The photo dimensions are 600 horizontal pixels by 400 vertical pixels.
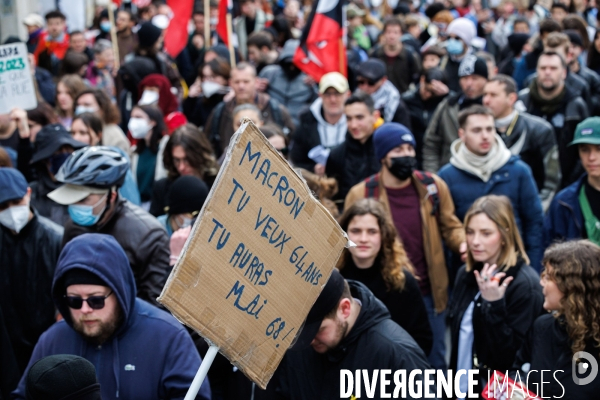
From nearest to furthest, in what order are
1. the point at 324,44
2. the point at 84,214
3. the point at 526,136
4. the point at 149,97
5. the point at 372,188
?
the point at 84,214
the point at 372,188
the point at 526,136
the point at 324,44
the point at 149,97

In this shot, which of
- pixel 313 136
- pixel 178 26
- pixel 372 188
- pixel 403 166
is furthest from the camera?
pixel 178 26

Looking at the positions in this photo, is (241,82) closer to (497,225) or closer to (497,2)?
(497,225)

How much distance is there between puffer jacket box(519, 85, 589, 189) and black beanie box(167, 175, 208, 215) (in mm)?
3646

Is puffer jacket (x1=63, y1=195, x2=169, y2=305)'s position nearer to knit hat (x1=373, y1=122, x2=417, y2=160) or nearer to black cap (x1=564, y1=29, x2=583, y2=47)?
knit hat (x1=373, y1=122, x2=417, y2=160)

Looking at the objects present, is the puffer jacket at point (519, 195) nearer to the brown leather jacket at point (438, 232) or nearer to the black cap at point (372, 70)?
the brown leather jacket at point (438, 232)

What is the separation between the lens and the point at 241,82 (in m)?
8.97

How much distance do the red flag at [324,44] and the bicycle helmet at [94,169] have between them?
4.68 m

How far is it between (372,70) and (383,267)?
397 cm

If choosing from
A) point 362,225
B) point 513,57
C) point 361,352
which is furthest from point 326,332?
point 513,57

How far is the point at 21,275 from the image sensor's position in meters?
5.38

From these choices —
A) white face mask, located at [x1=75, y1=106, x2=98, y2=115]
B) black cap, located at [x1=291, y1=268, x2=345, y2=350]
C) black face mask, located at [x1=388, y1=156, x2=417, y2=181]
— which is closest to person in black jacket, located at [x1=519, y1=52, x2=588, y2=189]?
black face mask, located at [x1=388, y1=156, x2=417, y2=181]

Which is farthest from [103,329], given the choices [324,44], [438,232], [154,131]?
[324,44]

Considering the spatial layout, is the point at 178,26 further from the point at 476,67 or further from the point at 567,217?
the point at 567,217

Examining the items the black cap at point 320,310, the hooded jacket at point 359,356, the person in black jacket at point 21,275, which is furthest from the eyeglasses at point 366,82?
the black cap at point 320,310
